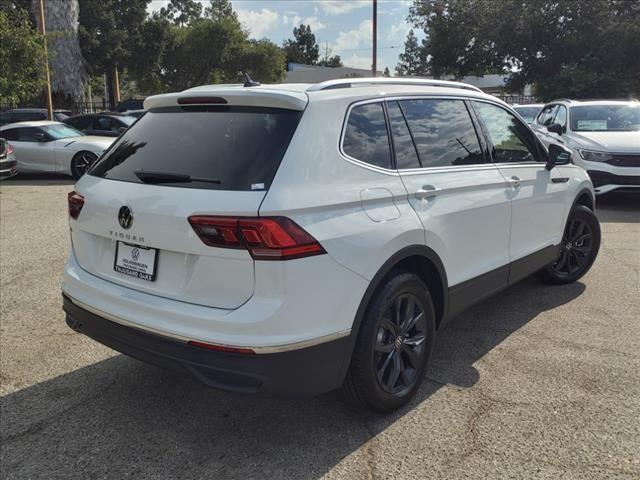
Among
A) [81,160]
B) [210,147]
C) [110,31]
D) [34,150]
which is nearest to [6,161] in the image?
[81,160]

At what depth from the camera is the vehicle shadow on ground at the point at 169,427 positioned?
109 inches

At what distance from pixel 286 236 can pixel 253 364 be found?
583 millimetres

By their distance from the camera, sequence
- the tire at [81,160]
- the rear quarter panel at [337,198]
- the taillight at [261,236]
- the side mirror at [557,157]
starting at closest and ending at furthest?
the taillight at [261,236], the rear quarter panel at [337,198], the side mirror at [557,157], the tire at [81,160]

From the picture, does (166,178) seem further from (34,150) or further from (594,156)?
(34,150)

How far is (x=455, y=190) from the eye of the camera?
348 centimetres

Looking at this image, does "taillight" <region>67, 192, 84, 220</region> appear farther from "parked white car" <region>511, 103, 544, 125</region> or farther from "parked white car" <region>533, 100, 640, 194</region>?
"parked white car" <region>511, 103, 544, 125</region>

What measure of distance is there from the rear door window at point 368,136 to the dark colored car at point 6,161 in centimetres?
1024

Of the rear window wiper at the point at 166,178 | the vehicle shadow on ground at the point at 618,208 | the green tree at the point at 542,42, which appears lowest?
the vehicle shadow on ground at the point at 618,208

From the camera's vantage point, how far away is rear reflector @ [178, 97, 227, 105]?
2963mm

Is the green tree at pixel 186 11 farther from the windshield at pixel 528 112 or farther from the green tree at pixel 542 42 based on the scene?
the windshield at pixel 528 112

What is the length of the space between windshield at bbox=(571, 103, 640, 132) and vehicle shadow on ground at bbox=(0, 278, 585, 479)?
778 cm

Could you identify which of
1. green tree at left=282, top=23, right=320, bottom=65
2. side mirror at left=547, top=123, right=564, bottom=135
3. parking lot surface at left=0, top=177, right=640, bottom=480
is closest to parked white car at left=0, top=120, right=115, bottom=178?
parking lot surface at left=0, top=177, right=640, bottom=480

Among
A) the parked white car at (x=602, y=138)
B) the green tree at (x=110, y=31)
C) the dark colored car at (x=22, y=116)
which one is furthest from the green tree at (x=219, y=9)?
the parked white car at (x=602, y=138)

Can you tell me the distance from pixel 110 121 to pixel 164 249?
556 inches
